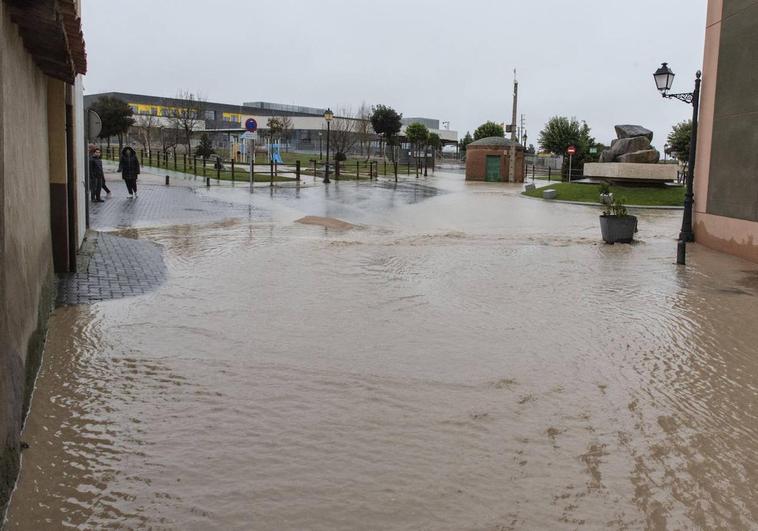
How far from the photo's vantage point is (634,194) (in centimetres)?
3084

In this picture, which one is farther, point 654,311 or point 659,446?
point 654,311

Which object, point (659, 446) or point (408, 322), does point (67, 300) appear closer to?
point (408, 322)

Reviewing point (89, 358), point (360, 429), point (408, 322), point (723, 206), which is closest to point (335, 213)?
point (723, 206)

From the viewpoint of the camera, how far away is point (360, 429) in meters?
4.98

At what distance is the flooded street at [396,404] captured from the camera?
13.0 feet

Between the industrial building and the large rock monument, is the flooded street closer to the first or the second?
the large rock monument

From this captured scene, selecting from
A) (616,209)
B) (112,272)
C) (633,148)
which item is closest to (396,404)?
(112,272)

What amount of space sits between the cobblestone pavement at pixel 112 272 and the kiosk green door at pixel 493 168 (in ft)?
136

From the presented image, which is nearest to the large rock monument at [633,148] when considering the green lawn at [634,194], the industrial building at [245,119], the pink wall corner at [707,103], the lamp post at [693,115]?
the green lawn at [634,194]

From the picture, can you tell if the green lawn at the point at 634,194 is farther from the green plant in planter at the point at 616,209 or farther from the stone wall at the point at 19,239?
the stone wall at the point at 19,239

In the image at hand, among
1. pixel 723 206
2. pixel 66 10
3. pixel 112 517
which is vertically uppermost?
pixel 66 10

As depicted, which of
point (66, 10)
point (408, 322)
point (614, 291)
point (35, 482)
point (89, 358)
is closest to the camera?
point (35, 482)

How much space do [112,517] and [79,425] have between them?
4.44 ft

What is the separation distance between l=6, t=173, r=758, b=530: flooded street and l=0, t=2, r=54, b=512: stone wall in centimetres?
29
